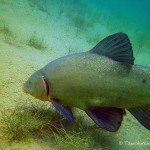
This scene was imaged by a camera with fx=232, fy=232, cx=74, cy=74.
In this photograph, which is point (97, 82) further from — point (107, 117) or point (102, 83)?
point (107, 117)

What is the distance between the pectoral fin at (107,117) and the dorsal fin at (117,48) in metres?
0.73

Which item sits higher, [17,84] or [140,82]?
[140,82]

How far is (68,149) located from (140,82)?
1380mm

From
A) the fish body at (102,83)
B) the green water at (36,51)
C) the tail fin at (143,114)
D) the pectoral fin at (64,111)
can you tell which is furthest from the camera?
the green water at (36,51)

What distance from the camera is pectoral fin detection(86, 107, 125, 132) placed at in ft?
10.2

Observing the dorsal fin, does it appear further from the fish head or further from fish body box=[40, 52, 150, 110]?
the fish head

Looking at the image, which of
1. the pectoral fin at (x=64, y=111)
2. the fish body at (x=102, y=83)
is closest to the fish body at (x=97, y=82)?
the fish body at (x=102, y=83)

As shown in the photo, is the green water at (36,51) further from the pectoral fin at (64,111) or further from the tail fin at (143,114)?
the tail fin at (143,114)

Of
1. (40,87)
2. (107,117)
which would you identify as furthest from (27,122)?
(107,117)

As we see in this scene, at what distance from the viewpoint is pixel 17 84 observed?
4281 millimetres

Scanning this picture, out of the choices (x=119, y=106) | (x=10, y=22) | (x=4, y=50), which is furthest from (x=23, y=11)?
(x=119, y=106)

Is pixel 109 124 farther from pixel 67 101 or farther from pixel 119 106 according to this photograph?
pixel 67 101

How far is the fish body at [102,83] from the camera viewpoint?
10.6 ft

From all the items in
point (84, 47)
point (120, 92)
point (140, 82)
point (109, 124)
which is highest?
point (140, 82)
